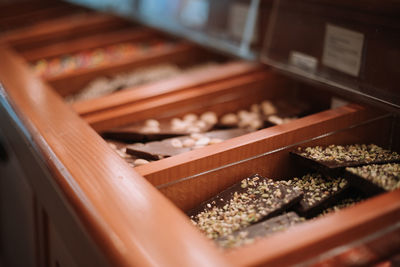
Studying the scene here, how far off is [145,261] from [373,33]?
1211mm

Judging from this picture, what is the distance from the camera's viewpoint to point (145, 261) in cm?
88

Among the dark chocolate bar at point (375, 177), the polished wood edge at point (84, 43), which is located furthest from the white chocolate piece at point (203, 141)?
the polished wood edge at point (84, 43)

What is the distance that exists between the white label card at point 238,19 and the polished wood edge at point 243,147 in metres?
0.87

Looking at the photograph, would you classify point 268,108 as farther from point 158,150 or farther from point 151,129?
point 158,150

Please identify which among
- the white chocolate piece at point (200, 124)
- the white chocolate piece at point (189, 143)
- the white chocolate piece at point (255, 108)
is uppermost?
the white chocolate piece at point (255, 108)

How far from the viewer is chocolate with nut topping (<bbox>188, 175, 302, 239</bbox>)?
1.17m

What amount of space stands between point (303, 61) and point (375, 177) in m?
0.83

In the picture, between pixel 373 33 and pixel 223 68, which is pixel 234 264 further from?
pixel 223 68

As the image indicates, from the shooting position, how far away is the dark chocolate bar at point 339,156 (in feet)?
4.26

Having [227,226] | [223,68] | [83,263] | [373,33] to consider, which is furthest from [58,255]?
[373,33]

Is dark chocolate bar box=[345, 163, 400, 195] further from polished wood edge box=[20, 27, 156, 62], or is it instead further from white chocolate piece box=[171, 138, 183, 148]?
polished wood edge box=[20, 27, 156, 62]

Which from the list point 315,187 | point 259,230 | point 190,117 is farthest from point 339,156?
point 190,117

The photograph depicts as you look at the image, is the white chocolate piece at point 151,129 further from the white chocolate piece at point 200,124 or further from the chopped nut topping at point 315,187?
the chopped nut topping at point 315,187

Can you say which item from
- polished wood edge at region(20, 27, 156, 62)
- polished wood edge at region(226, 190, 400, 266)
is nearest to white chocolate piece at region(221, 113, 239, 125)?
polished wood edge at region(226, 190, 400, 266)
